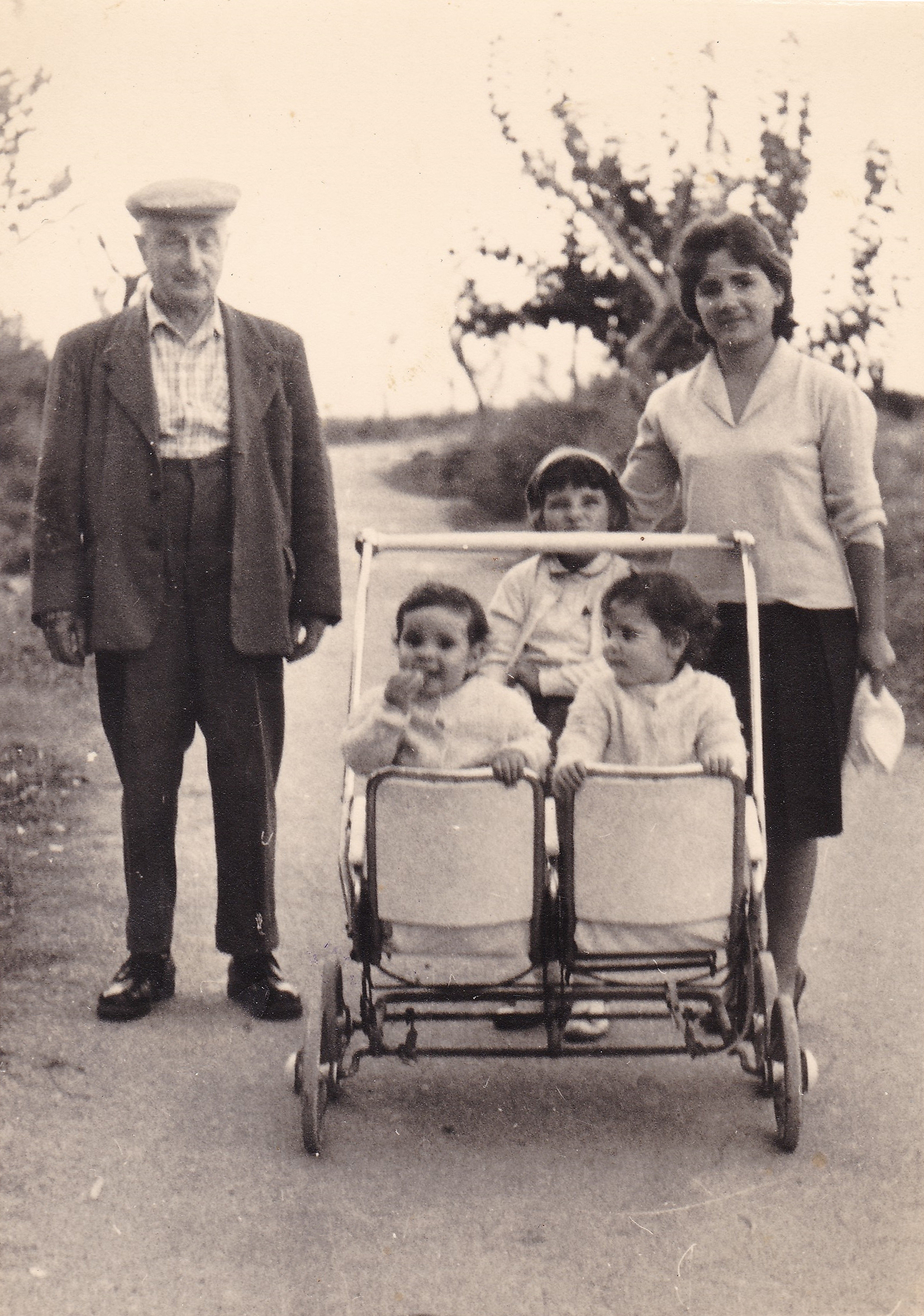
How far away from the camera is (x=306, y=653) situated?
3836mm

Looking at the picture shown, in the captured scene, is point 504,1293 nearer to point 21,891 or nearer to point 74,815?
point 21,891

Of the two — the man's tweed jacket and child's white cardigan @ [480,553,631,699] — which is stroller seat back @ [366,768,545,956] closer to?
child's white cardigan @ [480,553,631,699]

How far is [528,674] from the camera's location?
351 cm

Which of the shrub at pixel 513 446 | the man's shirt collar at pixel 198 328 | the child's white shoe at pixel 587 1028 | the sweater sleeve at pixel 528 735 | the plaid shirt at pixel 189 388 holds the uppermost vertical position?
the man's shirt collar at pixel 198 328

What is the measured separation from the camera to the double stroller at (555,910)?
2791 mm

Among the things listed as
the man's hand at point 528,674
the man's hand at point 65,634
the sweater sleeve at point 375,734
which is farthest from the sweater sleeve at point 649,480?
the man's hand at point 65,634

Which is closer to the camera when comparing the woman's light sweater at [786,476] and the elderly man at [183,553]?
the woman's light sweater at [786,476]

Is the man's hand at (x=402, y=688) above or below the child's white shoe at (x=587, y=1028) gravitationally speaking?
above

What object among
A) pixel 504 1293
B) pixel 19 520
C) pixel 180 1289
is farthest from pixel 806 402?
pixel 19 520

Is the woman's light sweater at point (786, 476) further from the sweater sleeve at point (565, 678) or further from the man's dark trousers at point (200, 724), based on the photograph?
the man's dark trousers at point (200, 724)

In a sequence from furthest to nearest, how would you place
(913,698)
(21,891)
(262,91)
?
(913,698), (21,891), (262,91)

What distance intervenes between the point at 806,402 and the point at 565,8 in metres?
1.09

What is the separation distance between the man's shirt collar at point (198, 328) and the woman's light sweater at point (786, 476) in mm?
1230

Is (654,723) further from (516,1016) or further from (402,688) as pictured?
(516,1016)
